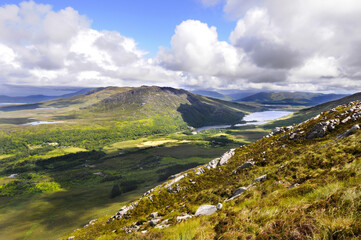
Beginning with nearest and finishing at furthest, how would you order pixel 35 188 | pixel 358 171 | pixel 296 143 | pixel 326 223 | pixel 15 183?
pixel 326 223 → pixel 358 171 → pixel 296 143 → pixel 35 188 → pixel 15 183

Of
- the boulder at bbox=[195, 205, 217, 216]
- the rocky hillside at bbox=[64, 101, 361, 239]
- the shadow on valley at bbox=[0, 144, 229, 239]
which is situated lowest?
the shadow on valley at bbox=[0, 144, 229, 239]

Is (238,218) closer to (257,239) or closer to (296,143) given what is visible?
(257,239)

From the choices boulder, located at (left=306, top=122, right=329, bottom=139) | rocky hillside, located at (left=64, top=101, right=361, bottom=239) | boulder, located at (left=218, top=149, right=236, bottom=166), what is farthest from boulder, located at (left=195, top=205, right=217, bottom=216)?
boulder, located at (left=306, top=122, right=329, bottom=139)

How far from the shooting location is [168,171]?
15638 centimetres

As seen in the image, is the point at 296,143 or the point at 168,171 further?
the point at 168,171

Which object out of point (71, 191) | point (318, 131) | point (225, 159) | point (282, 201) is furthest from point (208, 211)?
point (71, 191)

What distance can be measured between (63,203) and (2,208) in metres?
43.7

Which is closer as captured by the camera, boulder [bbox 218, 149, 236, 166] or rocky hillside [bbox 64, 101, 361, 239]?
rocky hillside [bbox 64, 101, 361, 239]

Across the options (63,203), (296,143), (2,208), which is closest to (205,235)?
(296,143)

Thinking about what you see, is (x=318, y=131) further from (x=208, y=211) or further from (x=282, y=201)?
(x=282, y=201)

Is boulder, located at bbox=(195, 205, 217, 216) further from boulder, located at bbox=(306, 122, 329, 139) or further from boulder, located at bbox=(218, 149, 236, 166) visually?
boulder, located at bbox=(306, 122, 329, 139)

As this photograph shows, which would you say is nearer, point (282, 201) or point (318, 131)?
point (282, 201)

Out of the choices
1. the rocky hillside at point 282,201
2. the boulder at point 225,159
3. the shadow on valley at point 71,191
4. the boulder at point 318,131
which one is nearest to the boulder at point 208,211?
the rocky hillside at point 282,201

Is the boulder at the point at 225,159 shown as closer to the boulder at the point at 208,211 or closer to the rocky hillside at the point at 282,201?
the rocky hillside at the point at 282,201
